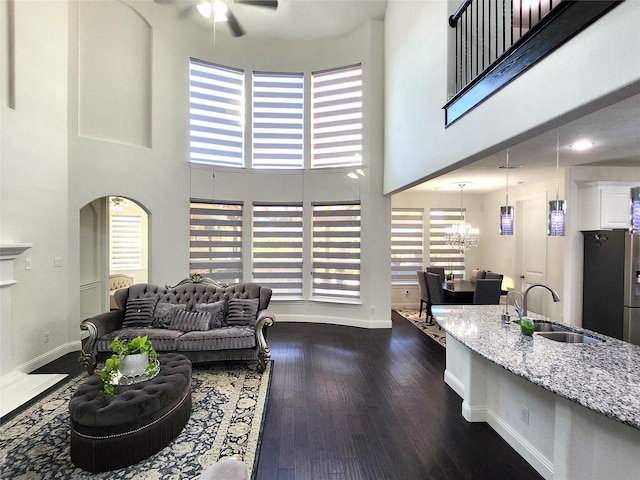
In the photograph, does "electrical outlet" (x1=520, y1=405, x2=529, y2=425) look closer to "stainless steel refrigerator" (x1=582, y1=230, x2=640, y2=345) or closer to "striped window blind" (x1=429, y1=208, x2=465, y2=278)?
"stainless steel refrigerator" (x1=582, y1=230, x2=640, y2=345)

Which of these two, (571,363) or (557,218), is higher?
(557,218)

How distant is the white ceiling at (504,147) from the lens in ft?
9.50

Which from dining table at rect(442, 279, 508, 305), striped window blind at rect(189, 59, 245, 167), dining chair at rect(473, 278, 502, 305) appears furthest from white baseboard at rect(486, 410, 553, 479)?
striped window blind at rect(189, 59, 245, 167)

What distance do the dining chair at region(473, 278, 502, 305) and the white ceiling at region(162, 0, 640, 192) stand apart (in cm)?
179

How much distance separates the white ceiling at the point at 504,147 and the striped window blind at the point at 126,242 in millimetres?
4680

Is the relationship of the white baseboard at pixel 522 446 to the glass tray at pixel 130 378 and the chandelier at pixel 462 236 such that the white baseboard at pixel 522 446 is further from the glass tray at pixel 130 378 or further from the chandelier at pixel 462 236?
the chandelier at pixel 462 236

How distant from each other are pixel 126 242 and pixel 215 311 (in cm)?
493

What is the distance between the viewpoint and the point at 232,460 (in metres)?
1.21

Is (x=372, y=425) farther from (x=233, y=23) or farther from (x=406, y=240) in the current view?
(x=406, y=240)

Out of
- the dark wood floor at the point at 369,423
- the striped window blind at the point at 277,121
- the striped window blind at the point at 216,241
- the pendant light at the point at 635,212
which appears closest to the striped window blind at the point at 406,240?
the striped window blind at the point at 277,121

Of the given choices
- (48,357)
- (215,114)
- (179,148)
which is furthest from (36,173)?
(215,114)

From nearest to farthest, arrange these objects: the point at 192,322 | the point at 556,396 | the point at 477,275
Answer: the point at 556,396
the point at 192,322
the point at 477,275

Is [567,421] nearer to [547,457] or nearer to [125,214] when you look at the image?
[547,457]

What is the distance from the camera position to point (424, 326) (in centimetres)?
629
